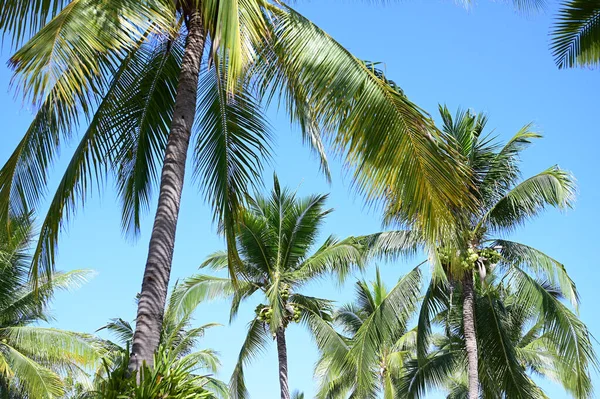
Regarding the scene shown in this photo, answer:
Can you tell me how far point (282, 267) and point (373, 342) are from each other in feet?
12.3

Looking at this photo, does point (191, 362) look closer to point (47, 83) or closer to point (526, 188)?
point (47, 83)

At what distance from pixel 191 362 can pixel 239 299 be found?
13.7 metres

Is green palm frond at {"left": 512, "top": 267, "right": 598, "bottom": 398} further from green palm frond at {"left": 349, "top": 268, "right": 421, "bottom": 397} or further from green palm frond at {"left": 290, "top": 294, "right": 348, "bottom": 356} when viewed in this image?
green palm frond at {"left": 290, "top": 294, "right": 348, "bottom": 356}

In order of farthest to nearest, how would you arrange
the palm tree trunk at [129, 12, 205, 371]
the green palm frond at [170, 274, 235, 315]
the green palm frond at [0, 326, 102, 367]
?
the green palm frond at [170, 274, 235, 315], the green palm frond at [0, 326, 102, 367], the palm tree trunk at [129, 12, 205, 371]


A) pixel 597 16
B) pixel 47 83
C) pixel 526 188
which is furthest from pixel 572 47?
pixel 526 188

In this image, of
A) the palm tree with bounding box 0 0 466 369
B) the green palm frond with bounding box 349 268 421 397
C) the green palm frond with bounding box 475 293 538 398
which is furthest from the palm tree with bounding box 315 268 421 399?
the palm tree with bounding box 0 0 466 369

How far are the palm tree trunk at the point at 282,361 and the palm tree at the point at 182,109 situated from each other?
32.9 feet

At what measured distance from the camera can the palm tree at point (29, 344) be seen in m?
16.9

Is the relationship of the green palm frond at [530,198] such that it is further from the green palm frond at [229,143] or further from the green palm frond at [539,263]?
the green palm frond at [229,143]

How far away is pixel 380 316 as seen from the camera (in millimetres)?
16828

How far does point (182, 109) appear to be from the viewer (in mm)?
7324

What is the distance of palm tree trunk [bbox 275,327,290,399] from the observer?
59.4 feet

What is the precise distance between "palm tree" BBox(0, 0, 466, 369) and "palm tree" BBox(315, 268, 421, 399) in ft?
26.8

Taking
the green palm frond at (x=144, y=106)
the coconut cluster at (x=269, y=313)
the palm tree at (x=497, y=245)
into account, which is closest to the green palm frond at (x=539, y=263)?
the palm tree at (x=497, y=245)
